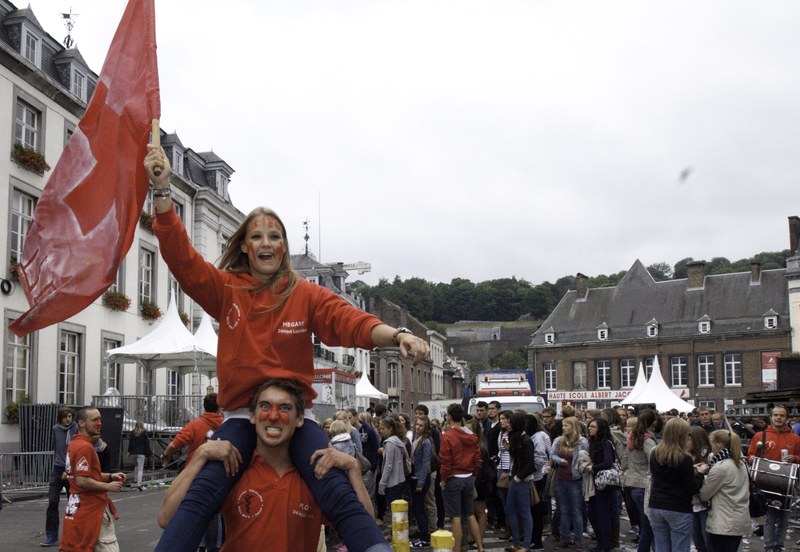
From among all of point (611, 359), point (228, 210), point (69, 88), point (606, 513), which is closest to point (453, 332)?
point (611, 359)

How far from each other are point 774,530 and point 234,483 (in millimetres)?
9867

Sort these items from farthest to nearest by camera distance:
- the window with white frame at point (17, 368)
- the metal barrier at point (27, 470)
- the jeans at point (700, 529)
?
the window with white frame at point (17, 368) < the metal barrier at point (27, 470) < the jeans at point (700, 529)

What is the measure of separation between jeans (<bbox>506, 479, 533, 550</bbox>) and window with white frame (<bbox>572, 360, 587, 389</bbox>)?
64136mm

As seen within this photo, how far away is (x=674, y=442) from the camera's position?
29.2 feet

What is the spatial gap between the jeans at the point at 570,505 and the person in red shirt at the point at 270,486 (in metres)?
9.23

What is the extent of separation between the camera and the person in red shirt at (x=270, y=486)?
13.7ft

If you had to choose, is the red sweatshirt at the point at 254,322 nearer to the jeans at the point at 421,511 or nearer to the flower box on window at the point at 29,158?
the jeans at the point at 421,511

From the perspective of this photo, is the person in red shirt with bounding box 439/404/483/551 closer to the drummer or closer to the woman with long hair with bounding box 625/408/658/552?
the woman with long hair with bounding box 625/408/658/552

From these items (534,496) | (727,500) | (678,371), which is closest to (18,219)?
(534,496)

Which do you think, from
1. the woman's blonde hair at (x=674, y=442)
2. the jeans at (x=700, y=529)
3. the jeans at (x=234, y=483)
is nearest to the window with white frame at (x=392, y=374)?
the jeans at (x=700, y=529)

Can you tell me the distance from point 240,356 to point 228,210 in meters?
35.3

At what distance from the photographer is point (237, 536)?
422cm

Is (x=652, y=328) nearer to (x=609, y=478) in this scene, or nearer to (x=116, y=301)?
(x=116, y=301)

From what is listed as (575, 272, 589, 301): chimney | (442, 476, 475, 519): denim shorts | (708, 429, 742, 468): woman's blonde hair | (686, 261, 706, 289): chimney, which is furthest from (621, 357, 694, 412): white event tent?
(575, 272, 589, 301): chimney
